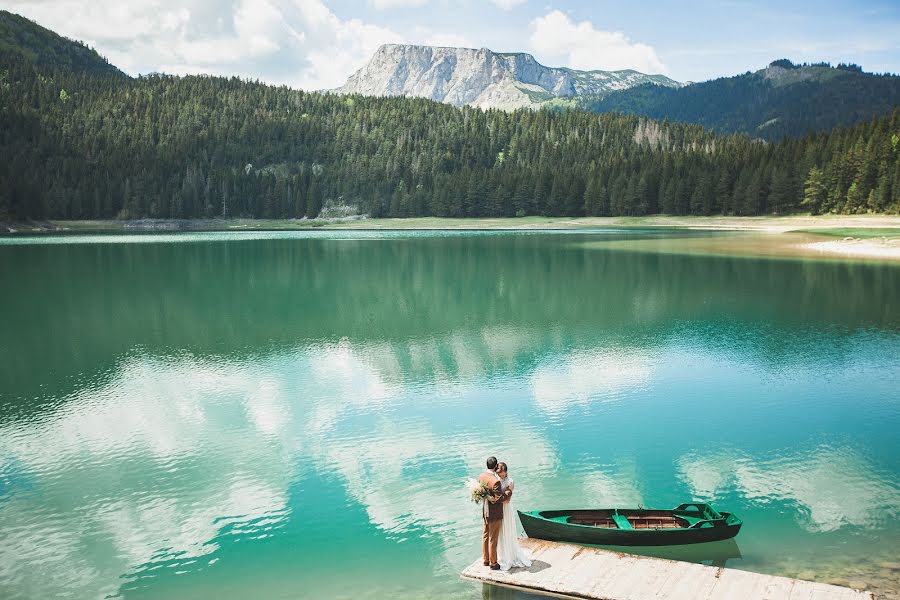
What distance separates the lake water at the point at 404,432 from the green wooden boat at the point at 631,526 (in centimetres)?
63

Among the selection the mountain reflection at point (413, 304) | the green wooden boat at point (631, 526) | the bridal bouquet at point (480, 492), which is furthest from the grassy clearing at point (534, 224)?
the bridal bouquet at point (480, 492)

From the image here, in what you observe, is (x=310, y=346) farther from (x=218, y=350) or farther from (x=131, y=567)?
(x=131, y=567)

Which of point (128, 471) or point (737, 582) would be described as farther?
point (128, 471)

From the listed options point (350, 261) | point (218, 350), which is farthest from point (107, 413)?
point (350, 261)

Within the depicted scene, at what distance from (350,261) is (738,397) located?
1939 inches

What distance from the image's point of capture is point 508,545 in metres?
10.6

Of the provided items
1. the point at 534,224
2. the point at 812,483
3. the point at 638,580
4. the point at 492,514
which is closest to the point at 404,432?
the point at 492,514

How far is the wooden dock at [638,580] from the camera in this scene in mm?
9773

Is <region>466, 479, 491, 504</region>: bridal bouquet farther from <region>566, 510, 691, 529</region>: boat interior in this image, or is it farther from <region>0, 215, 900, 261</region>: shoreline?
<region>0, 215, 900, 261</region>: shoreline

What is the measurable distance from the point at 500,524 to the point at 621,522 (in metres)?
2.25

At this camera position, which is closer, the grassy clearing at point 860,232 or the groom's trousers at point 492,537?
the groom's trousers at point 492,537

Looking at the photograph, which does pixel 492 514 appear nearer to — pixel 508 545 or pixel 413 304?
pixel 508 545

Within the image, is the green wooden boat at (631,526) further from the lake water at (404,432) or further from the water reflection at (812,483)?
the water reflection at (812,483)

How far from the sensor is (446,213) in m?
162
